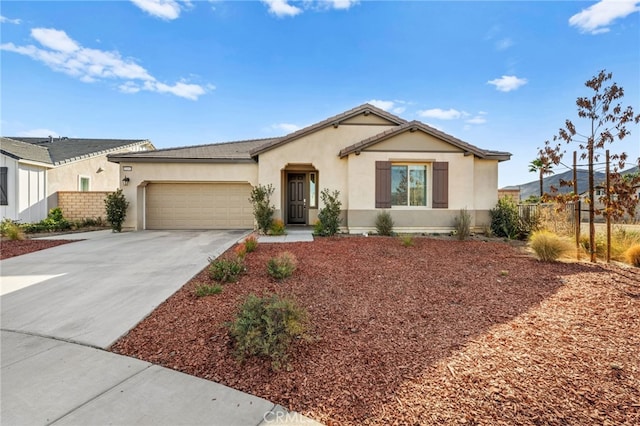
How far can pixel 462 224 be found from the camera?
34.2 feet

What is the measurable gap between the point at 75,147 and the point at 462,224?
2442 cm

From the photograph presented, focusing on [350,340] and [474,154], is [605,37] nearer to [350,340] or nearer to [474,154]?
[474,154]

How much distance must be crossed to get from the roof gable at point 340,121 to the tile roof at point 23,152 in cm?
1251

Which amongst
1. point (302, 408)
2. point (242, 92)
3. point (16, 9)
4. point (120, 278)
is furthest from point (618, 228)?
point (16, 9)

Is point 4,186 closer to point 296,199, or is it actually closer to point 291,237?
point 296,199

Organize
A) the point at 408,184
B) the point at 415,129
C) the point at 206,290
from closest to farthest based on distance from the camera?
the point at 206,290
the point at 415,129
the point at 408,184

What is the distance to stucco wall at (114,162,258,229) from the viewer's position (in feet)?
41.4

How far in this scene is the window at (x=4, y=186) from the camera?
14.2 metres

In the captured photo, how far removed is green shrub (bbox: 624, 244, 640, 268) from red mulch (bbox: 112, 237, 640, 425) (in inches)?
42.9

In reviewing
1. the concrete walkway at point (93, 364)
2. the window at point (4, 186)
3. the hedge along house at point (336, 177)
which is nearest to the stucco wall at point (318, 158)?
the hedge along house at point (336, 177)

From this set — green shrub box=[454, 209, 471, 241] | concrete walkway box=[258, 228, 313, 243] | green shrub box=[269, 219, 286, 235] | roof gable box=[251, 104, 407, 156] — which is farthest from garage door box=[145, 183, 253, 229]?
green shrub box=[454, 209, 471, 241]

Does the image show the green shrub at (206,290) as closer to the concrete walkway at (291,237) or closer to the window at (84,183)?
the concrete walkway at (291,237)

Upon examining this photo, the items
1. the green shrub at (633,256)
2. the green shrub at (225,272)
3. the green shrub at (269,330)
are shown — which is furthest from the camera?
the green shrub at (633,256)

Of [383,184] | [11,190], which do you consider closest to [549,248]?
[383,184]
